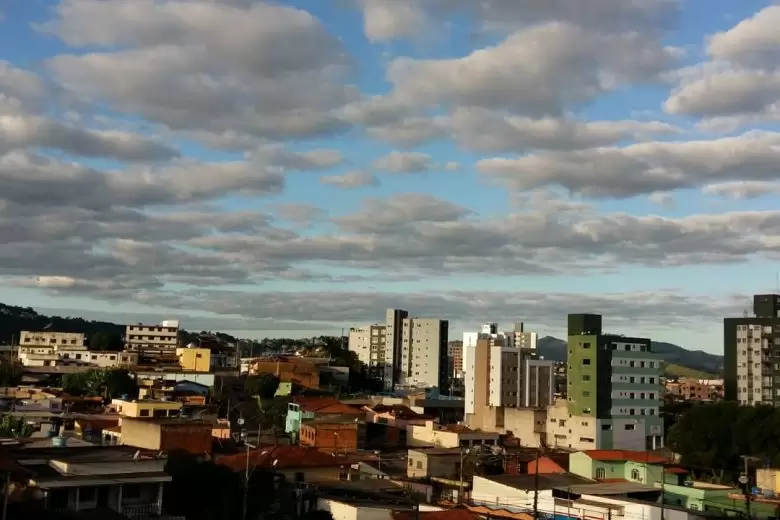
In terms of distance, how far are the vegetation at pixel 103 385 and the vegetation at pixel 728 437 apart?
39.9 metres

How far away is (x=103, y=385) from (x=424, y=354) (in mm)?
56095

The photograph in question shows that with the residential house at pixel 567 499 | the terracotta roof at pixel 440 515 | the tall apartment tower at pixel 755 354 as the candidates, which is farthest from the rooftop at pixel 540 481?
the tall apartment tower at pixel 755 354

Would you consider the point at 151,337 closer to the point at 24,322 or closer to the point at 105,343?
the point at 105,343

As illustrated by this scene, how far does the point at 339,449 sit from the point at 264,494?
70.8 feet

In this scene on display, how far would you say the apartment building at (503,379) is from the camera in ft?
250

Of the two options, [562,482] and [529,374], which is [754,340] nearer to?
[529,374]

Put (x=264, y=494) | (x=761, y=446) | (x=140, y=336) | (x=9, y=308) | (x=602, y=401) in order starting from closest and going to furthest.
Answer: (x=264, y=494)
(x=761, y=446)
(x=602, y=401)
(x=140, y=336)
(x=9, y=308)

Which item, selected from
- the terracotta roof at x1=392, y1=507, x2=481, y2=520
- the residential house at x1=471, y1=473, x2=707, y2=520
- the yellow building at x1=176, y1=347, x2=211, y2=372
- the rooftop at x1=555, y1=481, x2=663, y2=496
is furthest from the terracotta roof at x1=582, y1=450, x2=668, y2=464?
the yellow building at x1=176, y1=347, x2=211, y2=372

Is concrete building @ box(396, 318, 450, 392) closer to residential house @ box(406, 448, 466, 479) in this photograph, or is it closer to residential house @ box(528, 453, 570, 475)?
residential house @ box(528, 453, 570, 475)

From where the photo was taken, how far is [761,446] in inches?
1844

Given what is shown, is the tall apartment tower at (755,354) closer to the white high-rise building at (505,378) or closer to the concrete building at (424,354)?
the white high-rise building at (505,378)

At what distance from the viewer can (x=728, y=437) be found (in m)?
48.6

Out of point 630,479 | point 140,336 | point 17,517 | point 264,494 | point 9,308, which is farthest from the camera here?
point 9,308

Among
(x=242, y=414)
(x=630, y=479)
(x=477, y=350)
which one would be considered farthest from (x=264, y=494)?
(x=477, y=350)
